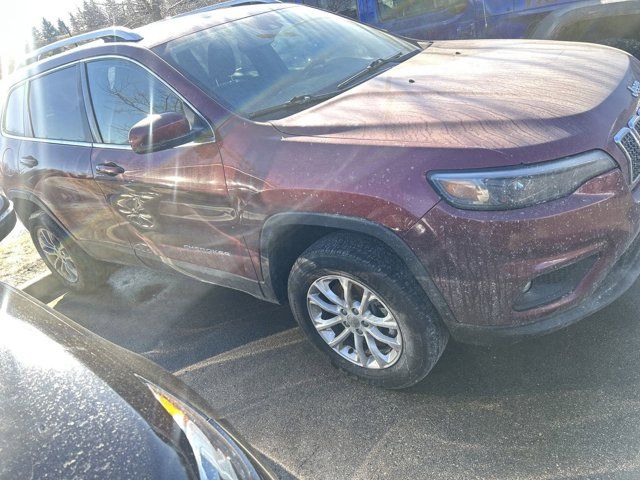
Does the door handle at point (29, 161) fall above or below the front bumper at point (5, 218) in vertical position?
above

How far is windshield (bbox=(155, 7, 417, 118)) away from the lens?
2.77 m

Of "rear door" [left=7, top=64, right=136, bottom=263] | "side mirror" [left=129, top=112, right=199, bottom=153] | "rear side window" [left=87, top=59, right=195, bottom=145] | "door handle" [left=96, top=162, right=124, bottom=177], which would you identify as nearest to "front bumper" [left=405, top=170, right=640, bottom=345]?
"side mirror" [left=129, top=112, right=199, bottom=153]

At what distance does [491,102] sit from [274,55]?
141cm

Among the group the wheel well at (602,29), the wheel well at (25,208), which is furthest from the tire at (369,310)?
the wheel well at (602,29)

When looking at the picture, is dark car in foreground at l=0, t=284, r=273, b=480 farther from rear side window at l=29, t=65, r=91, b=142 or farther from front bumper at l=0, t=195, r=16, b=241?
rear side window at l=29, t=65, r=91, b=142

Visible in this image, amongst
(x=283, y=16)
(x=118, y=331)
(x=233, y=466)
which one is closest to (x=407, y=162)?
(x=233, y=466)

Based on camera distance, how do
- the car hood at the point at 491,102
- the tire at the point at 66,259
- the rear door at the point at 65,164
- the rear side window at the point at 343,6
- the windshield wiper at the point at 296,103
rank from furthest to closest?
the rear side window at the point at 343,6
the tire at the point at 66,259
the rear door at the point at 65,164
the windshield wiper at the point at 296,103
the car hood at the point at 491,102

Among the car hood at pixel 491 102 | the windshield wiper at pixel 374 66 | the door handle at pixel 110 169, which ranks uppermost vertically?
the windshield wiper at pixel 374 66

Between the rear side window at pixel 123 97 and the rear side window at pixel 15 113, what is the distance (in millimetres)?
991

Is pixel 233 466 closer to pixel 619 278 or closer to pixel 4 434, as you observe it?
pixel 4 434

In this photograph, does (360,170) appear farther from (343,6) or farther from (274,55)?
(343,6)

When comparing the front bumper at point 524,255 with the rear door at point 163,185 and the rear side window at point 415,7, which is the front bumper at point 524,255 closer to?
the rear door at point 163,185

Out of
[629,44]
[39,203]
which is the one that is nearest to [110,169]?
[39,203]

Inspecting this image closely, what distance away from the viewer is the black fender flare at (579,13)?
4703 millimetres
